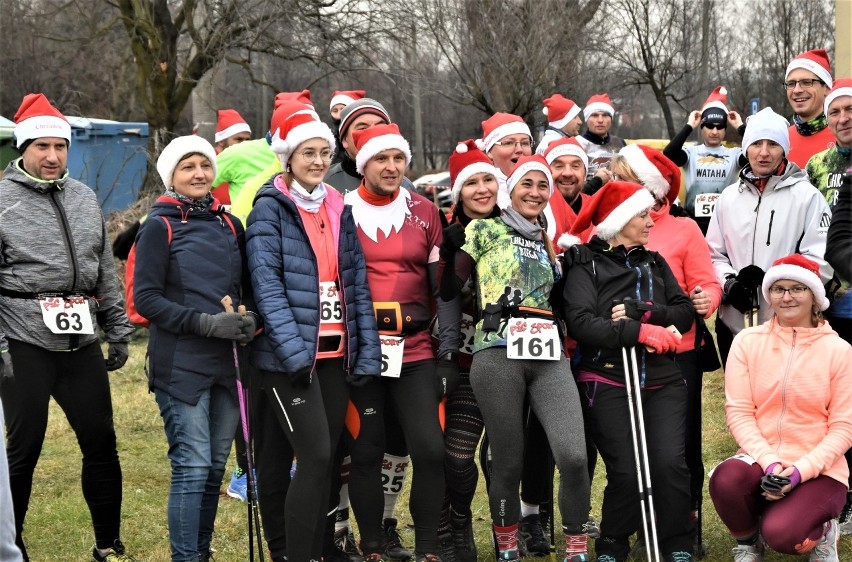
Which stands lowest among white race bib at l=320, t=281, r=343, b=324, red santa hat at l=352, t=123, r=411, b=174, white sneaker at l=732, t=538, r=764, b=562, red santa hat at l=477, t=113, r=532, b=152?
white sneaker at l=732, t=538, r=764, b=562

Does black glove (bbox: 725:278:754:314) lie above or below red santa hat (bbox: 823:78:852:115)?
below

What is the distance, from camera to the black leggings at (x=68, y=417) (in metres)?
4.74

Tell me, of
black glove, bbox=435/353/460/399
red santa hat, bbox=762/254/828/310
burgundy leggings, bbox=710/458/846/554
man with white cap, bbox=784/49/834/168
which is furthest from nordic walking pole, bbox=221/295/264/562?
man with white cap, bbox=784/49/834/168

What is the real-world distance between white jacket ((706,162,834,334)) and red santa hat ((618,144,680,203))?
0.34 m

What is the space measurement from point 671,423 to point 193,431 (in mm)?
2055

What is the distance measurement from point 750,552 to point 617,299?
127cm

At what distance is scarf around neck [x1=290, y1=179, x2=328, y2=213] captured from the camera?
468cm

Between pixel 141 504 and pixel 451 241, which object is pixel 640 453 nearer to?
pixel 451 241

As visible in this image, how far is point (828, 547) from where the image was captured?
479cm

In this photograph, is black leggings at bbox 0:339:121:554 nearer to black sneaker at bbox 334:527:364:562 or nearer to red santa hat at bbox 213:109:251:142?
black sneaker at bbox 334:527:364:562

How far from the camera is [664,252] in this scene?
5.08m

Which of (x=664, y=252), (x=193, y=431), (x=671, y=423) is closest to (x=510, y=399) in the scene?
(x=671, y=423)

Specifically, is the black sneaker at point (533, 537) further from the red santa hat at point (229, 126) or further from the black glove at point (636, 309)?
the red santa hat at point (229, 126)

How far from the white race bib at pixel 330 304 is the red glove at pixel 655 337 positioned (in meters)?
1.30
